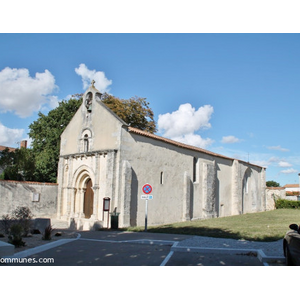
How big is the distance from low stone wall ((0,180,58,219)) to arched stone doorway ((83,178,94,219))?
8.88 feet

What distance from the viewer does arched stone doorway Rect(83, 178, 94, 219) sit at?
21.0 meters

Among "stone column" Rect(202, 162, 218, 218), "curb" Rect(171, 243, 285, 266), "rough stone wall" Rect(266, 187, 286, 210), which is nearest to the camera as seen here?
"curb" Rect(171, 243, 285, 266)

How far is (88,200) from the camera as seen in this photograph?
21.2 meters

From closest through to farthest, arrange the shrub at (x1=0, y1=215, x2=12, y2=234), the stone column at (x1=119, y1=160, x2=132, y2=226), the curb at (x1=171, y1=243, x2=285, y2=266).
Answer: the curb at (x1=171, y1=243, x2=285, y2=266), the shrub at (x1=0, y1=215, x2=12, y2=234), the stone column at (x1=119, y1=160, x2=132, y2=226)

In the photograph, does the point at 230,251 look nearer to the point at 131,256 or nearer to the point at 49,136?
the point at 131,256

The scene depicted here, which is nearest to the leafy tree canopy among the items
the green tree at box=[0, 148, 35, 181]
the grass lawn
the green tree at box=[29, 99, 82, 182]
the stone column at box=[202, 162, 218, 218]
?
the green tree at box=[29, 99, 82, 182]

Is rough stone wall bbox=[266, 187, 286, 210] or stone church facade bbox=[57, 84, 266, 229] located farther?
rough stone wall bbox=[266, 187, 286, 210]

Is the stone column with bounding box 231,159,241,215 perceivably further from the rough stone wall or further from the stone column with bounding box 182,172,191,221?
the rough stone wall

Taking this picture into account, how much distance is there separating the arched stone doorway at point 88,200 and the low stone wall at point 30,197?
2.71m

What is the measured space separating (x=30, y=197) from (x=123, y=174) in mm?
7345

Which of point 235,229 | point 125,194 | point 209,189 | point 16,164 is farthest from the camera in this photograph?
point 209,189

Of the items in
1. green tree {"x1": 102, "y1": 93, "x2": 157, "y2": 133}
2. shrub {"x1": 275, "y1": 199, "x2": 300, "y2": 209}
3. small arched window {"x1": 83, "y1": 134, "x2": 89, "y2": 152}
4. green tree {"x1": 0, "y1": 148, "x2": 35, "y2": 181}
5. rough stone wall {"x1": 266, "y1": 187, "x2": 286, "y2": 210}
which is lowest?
shrub {"x1": 275, "y1": 199, "x2": 300, "y2": 209}

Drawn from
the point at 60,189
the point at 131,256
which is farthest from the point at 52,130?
the point at 131,256

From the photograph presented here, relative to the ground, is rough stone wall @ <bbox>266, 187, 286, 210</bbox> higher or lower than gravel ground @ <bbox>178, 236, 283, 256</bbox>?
higher
